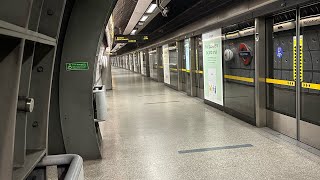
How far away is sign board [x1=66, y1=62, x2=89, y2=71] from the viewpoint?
3.83 meters

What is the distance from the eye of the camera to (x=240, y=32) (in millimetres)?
6504

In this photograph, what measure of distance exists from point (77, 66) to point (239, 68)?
13.2 feet

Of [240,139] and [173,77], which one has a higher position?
[173,77]

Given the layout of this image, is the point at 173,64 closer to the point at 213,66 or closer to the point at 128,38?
the point at 128,38

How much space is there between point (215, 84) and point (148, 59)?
1267 cm

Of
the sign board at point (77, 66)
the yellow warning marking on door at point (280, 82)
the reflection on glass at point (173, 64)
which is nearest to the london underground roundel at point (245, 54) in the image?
the yellow warning marking on door at point (280, 82)

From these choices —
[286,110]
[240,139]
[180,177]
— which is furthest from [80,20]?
[286,110]

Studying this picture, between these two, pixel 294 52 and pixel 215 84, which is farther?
pixel 215 84

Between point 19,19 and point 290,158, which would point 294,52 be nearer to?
point 290,158

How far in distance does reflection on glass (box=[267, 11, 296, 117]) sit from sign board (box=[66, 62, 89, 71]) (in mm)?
3027

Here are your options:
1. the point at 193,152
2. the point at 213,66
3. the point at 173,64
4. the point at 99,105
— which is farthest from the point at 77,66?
the point at 173,64

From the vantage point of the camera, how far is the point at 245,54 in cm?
638

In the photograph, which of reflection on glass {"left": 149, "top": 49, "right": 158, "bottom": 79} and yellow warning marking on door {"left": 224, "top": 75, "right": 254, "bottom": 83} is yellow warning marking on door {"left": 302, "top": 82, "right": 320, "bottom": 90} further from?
reflection on glass {"left": 149, "top": 49, "right": 158, "bottom": 79}

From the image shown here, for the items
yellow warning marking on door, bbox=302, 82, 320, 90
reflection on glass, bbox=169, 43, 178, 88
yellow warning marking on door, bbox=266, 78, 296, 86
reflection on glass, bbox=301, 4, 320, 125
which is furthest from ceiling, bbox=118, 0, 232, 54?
yellow warning marking on door, bbox=302, 82, 320, 90
